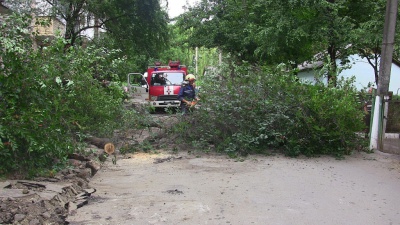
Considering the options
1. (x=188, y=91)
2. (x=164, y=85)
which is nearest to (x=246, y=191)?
(x=188, y=91)

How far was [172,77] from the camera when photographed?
18969mm

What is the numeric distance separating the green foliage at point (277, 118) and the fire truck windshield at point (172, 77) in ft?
30.0

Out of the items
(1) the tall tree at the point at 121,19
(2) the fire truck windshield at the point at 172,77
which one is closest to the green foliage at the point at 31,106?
(1) the tall tree at the point at 121,19

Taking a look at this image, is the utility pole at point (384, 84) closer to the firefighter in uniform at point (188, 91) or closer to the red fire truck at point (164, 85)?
the firefighter in uniform at point (188, 91)

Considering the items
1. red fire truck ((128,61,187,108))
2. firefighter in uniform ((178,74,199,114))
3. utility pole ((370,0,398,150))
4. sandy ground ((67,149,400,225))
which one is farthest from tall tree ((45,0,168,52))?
utility pole ((370,0,398,150))

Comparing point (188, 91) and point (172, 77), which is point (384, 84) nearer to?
point (188, 91)

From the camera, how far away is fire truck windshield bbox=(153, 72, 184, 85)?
61.6ft

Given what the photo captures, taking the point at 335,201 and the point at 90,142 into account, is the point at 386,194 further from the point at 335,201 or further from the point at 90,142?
the point at 90,142

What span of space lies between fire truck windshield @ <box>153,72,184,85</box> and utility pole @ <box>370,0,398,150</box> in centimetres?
1061

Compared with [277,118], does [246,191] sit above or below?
below

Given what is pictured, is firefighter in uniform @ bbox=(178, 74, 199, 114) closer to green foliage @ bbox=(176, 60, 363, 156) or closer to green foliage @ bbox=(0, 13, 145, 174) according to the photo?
green foliage @ bbox=(176, 60, 363, 156)

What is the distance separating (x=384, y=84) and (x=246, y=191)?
5.36m

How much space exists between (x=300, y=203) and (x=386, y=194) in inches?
59.0

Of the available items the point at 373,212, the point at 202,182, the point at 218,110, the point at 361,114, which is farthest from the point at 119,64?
the point at 373,212
